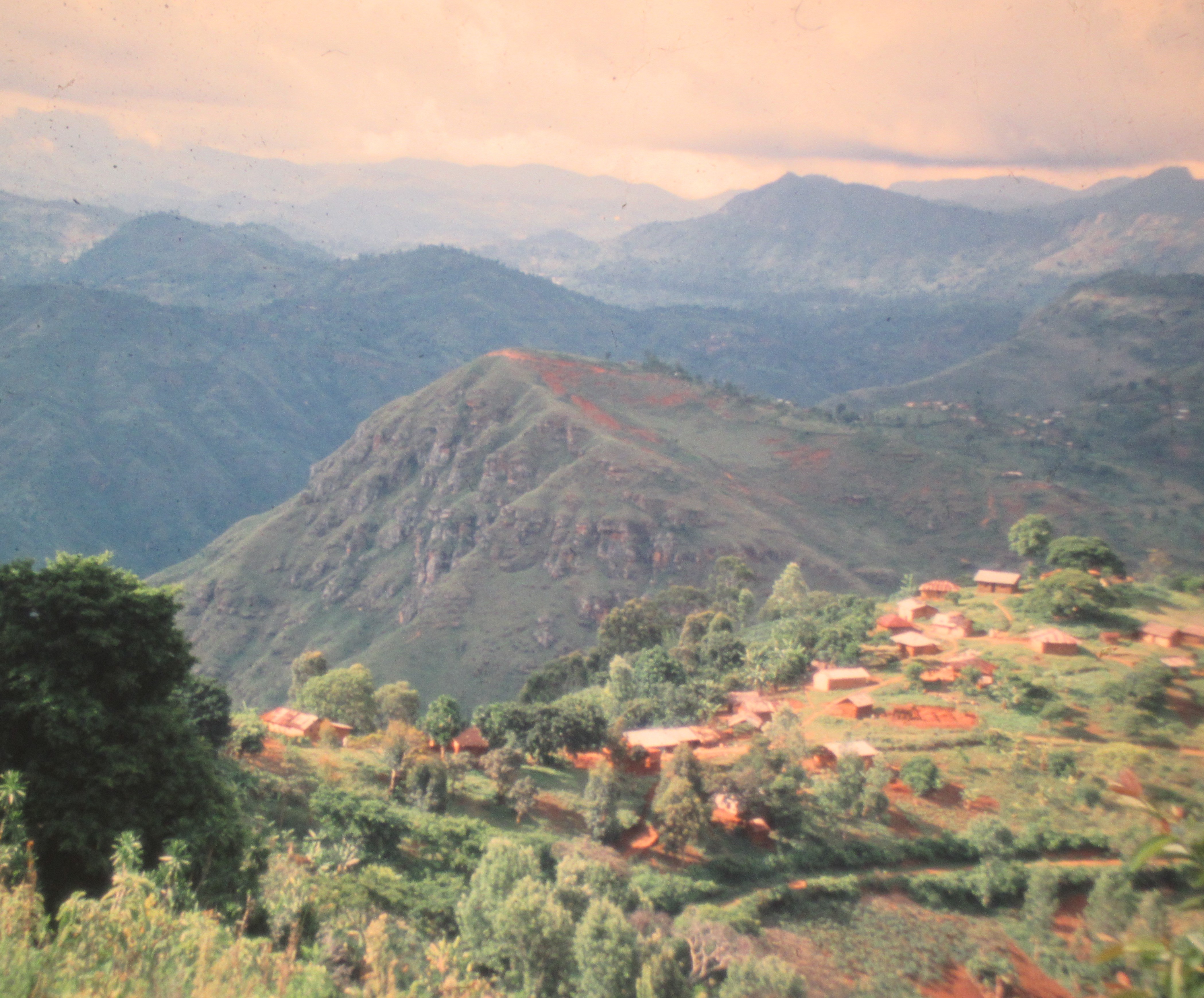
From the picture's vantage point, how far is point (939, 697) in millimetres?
36688

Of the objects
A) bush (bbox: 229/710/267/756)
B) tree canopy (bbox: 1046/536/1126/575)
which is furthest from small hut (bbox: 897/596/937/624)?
bush (bbox: 229/710/267/756)

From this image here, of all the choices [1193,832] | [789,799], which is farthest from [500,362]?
[1193,832]

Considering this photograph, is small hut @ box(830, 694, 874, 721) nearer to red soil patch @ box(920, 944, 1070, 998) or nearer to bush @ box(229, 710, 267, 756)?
red soil patch @ box(920, 944, 1070, 998)

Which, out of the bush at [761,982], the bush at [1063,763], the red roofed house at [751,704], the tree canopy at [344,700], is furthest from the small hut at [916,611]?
the bush at [761,982]

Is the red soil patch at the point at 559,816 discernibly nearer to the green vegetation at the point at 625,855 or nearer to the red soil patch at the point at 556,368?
the green vegetation at the point at 625,855

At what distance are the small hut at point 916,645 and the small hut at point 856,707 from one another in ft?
17.5

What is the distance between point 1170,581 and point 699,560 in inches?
1758

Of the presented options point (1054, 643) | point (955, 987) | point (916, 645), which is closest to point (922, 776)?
point (955, 987)

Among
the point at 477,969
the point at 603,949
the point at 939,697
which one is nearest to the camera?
the point at 603,949

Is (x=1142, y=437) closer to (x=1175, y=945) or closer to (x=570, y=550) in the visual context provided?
(x=570, y=550)

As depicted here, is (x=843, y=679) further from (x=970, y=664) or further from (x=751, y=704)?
→ (x=970, y=664)

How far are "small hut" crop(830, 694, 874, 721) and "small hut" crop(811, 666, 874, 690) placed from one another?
2.21 m

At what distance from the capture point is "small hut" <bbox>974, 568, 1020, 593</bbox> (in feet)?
166

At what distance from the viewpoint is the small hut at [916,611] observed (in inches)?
1881
